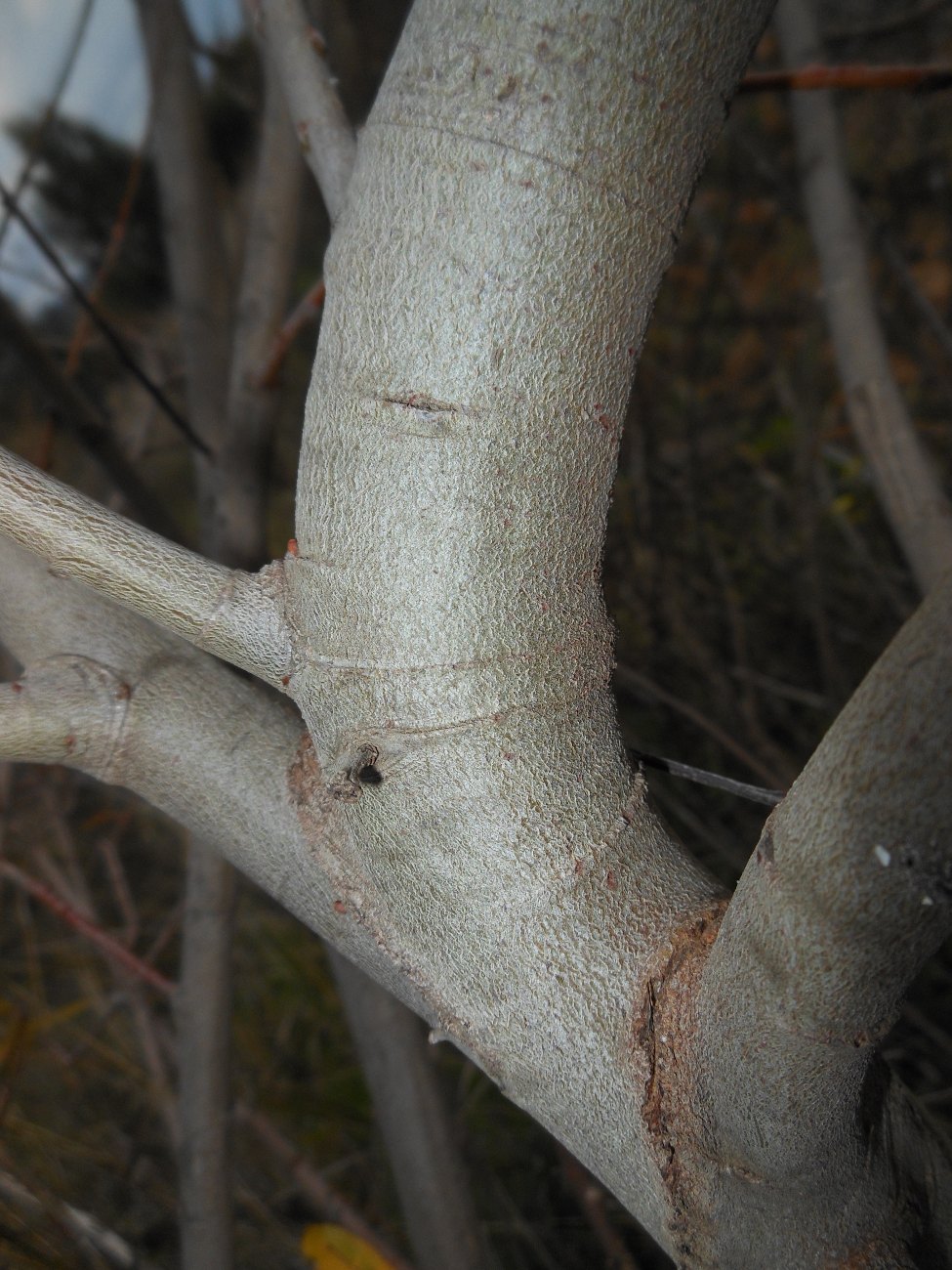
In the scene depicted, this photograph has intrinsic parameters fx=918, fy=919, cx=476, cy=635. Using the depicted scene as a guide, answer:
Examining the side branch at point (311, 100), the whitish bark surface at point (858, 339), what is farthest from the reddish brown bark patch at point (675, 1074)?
the whitish bark surface at point (858, 339)

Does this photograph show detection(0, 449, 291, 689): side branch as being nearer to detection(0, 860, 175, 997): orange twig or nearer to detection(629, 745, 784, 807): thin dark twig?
detection(629, 745, 784, 807): thin dark twig

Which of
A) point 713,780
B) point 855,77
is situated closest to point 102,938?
point 713,780

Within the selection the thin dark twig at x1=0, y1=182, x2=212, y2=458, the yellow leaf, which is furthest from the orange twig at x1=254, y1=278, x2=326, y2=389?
Result: the yellow leaf

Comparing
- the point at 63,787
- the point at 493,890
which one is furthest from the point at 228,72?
the point at 493,890

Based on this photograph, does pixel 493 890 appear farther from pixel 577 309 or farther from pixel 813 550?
pixel 813 550

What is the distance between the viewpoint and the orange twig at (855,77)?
1.71ft

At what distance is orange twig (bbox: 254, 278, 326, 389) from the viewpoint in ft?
1.98

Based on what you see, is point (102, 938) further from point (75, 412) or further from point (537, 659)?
point (537, 659)

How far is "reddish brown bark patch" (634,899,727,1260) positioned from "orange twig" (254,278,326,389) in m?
0.41

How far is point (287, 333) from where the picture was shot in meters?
0.69

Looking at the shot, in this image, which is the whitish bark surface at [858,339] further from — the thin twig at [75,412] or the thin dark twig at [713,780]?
the thin twig at [75,412]

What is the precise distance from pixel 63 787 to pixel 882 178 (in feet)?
7.18

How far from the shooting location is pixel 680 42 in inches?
12.1

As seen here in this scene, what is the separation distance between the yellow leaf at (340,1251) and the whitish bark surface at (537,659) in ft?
1.57
